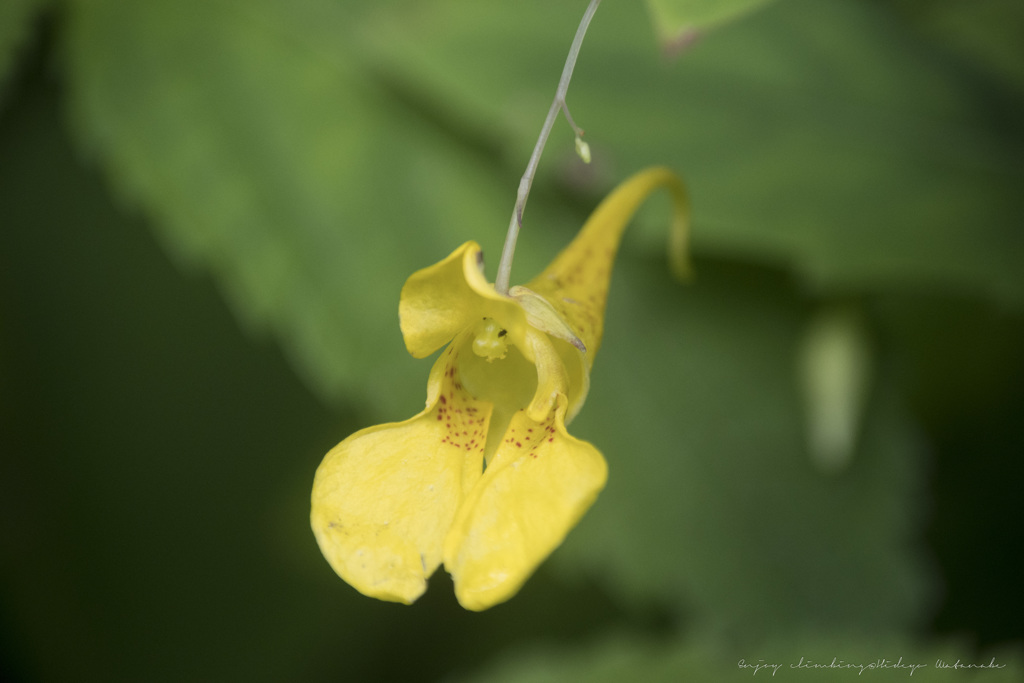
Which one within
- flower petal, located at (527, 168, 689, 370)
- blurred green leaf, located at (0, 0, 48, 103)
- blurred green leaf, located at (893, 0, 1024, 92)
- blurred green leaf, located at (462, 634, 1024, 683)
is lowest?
blurred green leaf, located at (462, 634, 1024, 683)

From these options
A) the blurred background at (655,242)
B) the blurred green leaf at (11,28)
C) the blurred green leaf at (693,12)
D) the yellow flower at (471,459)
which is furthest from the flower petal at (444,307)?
the blurred green leaf at (11,28)

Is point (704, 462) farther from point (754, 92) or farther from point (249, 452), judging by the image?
point (249, 452)

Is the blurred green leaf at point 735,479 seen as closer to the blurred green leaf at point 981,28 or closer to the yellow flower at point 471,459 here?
the blurred green leaf at point 981,28

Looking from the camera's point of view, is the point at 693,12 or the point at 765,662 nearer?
the point at 693,12

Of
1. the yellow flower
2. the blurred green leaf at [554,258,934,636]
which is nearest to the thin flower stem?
the yellow flower

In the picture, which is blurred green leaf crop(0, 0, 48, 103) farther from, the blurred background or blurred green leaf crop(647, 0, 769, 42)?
blurred green leaf crop(647, 0, 769, 42)

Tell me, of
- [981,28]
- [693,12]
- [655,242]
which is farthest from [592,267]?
[981,28]

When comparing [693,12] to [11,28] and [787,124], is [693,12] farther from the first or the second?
[11,28]

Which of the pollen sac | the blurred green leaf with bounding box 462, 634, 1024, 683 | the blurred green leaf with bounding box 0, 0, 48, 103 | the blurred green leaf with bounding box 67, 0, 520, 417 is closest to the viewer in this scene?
the pollen sac
